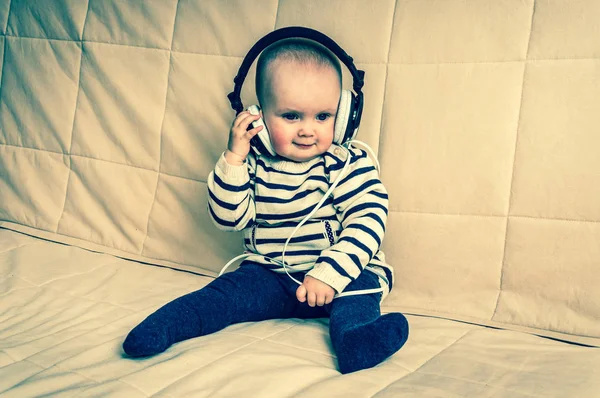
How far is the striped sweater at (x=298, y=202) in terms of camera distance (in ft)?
3.79

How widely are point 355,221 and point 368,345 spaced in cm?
28

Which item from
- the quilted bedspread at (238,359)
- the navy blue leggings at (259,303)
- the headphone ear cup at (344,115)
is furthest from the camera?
the headphone ear cup at (344,115)

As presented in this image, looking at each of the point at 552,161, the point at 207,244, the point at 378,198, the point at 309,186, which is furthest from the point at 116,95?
the point at 552,161

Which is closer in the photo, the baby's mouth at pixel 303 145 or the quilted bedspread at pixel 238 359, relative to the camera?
the quilted bedspread at pixel 238 359

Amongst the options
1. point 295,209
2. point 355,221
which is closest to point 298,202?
point 295,209

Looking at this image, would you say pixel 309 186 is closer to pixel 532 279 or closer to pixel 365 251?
pixel 365 251

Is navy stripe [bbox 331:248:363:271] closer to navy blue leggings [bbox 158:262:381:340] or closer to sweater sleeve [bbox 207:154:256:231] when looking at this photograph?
navy blue leggings [bbox 158:262:381:340]

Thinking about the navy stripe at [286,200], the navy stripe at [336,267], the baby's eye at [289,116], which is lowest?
the navy stripe at [336,267]

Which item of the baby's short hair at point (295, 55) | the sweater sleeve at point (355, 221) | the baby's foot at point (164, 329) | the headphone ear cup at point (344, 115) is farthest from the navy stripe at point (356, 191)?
the baby's foot at point (164, 329)

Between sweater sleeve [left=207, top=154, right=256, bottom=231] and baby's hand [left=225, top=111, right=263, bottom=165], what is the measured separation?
0.01m

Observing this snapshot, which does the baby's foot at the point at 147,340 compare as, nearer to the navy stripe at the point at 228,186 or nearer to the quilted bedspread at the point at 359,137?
the quilted bedspread at the point at 359,137

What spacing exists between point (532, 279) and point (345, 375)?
445 mm

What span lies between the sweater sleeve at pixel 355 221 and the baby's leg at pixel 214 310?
0.43 feet

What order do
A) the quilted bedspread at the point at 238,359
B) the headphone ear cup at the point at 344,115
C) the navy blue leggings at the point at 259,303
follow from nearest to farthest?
the quilted bedspread at the point at 238,359, the navy blue leggings at the point at 259,303, the headphone ear cup at the point at 344,115
